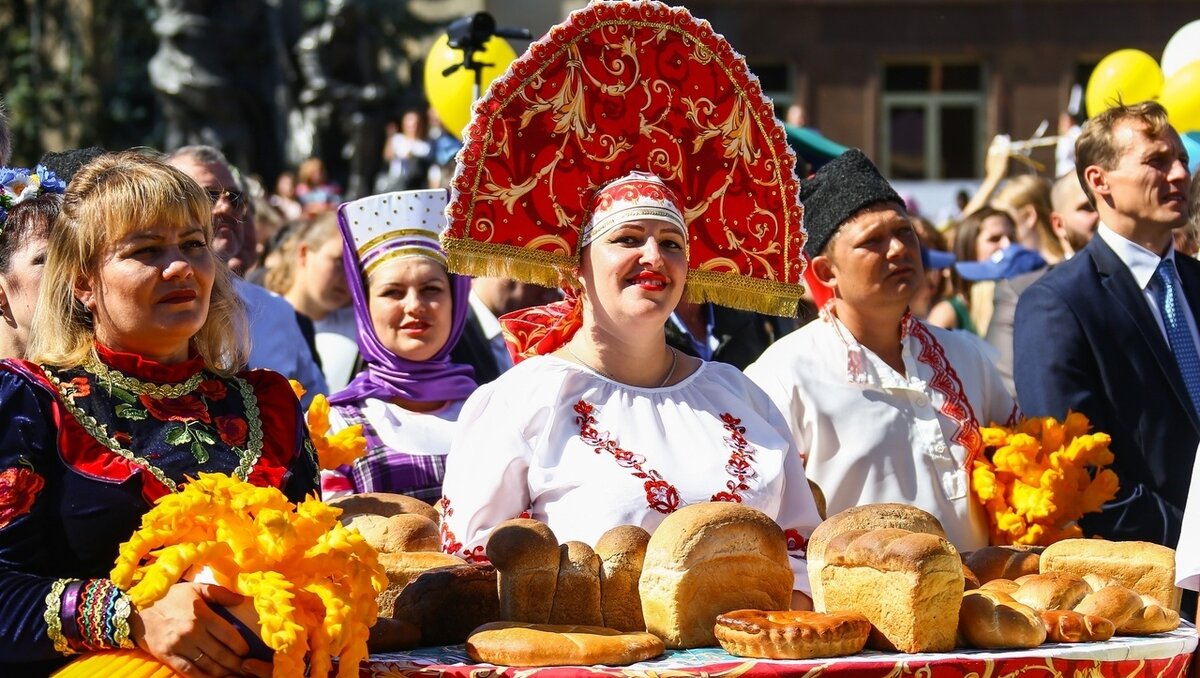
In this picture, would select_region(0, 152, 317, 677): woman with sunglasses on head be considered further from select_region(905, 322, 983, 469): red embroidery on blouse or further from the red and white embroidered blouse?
select_region(905, 322, 983, 469): red embroidery on blouse

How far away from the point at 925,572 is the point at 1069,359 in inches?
87.0

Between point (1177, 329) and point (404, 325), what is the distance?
258cm

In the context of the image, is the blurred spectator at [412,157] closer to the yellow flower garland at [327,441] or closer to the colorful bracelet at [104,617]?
the yellow flower garland at [327,441]

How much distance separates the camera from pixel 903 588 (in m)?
3.21

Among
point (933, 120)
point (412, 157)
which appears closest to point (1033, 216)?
point (412, 157)

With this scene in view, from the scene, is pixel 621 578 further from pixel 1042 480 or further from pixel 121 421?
pixel 1042 480

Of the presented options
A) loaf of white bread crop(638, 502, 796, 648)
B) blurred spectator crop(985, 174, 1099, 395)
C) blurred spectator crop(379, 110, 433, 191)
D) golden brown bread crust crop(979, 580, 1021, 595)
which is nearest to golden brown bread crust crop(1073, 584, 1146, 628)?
golden brown bread crust crop(979, 580, 1021, 595)

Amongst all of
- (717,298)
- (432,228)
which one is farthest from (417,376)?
(717,298)

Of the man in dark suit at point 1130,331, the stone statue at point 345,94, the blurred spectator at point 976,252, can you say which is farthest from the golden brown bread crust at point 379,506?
the stone statue at point 345,94

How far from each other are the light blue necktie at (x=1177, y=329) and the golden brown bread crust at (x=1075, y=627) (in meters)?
2.12

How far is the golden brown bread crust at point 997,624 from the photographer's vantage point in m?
3.23

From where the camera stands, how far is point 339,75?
2055 centimetres

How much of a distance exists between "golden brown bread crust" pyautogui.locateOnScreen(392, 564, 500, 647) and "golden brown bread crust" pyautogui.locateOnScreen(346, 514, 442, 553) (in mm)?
271

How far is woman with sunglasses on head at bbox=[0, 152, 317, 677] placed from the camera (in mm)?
3008
